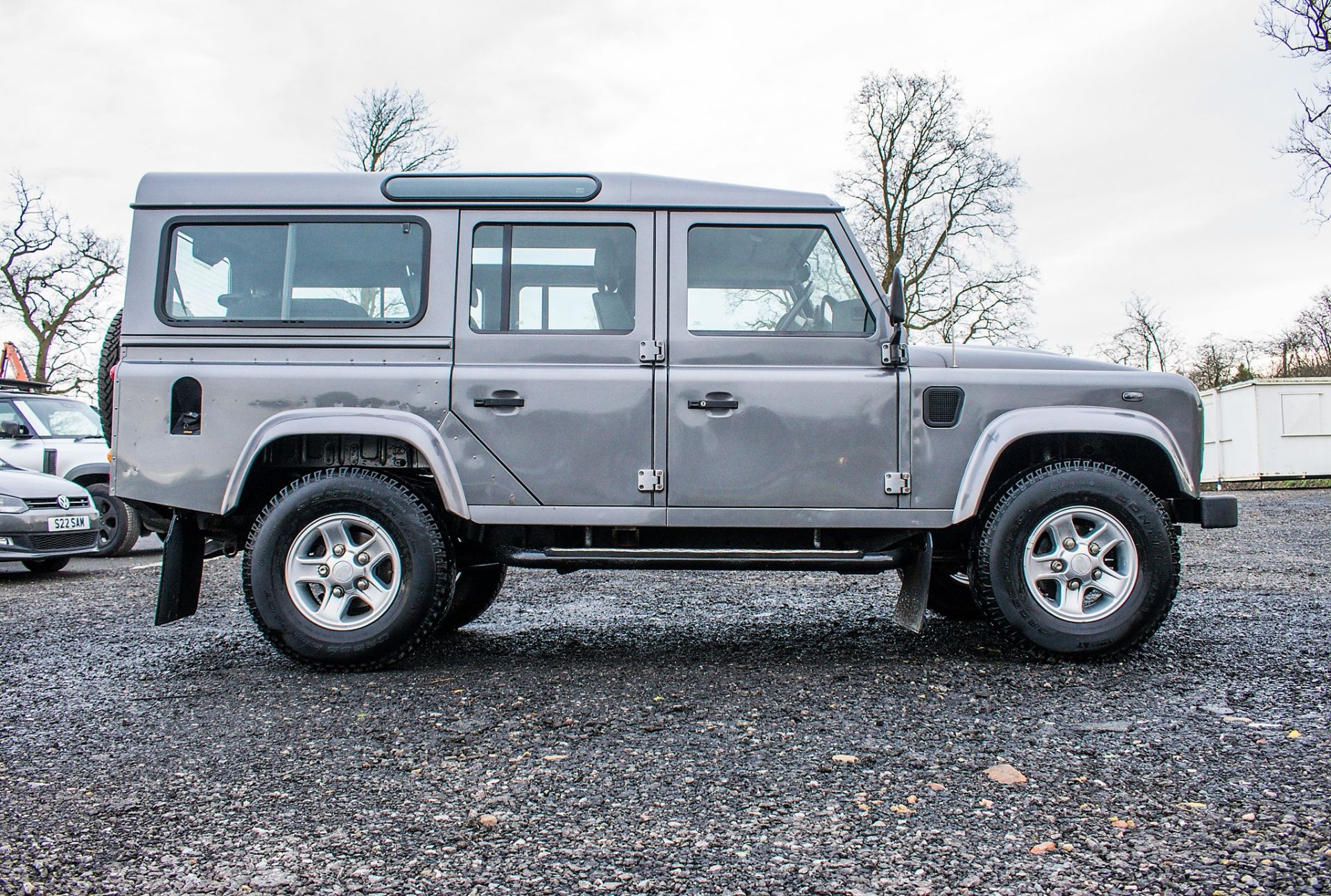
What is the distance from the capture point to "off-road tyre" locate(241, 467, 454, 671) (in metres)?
4.12

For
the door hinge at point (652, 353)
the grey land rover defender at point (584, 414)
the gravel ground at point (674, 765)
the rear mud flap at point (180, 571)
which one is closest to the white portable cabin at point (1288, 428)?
the gravel ground at point (674, 765)

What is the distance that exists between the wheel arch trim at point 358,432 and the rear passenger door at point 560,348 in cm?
19

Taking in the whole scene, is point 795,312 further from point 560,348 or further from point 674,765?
point 674,765

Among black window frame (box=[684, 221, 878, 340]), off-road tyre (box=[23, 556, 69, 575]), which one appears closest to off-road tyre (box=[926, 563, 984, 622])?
black window frame (box=[684, 221, 878, 340])

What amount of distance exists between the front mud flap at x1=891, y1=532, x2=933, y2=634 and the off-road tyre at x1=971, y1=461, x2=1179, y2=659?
0.21m

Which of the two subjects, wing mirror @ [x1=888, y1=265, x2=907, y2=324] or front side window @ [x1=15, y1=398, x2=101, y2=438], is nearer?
wing mirror @ [x1=888, y1=265, x2=907, y2=324]

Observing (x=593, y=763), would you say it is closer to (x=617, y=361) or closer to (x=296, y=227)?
(x=617, y=361)

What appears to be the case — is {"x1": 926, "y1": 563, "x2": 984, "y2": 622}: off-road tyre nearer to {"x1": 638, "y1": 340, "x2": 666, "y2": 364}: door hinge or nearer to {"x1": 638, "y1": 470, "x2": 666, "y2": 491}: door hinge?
{"x1": 638, "y1": 470, "x2": 666, "y2": 491}: door hinge

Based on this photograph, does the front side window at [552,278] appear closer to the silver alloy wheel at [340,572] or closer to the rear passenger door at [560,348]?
the rear passenger door at [560,348]

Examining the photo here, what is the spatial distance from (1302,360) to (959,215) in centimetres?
2214

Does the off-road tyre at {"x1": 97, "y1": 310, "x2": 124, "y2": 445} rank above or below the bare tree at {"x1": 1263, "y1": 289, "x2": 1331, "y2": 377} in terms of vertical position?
below

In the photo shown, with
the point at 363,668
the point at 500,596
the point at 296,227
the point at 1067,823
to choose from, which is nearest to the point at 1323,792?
the point at 1067,823

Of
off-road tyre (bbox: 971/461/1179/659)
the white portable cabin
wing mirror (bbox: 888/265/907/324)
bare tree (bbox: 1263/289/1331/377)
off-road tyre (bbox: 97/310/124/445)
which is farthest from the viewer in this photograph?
bare tree (bbox: 1263/289/1331/377)

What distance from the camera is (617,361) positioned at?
4.34 meters
